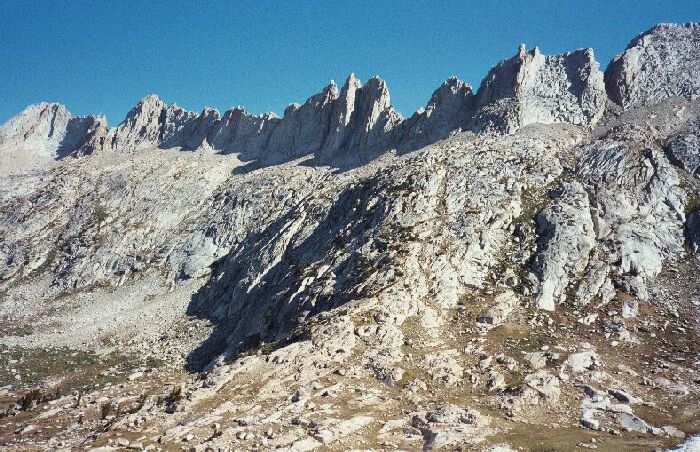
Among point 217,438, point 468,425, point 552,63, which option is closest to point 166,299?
point 217,438

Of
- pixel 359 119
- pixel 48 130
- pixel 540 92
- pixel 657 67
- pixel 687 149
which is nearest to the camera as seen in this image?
pixel 687 149

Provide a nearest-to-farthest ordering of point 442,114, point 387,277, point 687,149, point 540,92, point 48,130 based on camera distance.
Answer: point 387,277 → point 687,149 → point 540,92 → point 442,114 → point 48,130

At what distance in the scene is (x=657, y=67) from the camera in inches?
3558

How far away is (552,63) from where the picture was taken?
323 ft

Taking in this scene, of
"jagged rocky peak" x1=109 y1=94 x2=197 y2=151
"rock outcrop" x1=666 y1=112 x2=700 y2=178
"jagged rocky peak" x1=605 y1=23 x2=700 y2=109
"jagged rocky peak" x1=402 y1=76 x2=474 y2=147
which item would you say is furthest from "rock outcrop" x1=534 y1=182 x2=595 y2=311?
"jagged rocky peak" x1=109 y1=94 x2=197 y2=151

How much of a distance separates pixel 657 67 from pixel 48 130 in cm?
19238

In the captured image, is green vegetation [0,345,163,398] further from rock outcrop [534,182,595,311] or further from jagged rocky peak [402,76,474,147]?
jagged rocky peak [402,76,474,147]

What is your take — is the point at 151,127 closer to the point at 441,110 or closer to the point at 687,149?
the point at 441,110

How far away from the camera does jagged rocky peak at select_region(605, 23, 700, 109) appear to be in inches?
3378

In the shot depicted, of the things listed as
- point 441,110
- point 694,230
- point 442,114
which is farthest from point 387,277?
point 441,110

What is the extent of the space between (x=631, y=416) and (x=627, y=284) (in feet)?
72.3

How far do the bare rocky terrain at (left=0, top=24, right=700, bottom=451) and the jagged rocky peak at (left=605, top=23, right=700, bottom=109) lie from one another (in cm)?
52

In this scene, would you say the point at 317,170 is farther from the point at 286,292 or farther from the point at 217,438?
the point at 217,438

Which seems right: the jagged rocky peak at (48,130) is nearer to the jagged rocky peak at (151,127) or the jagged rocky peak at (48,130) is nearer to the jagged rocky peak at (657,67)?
the jagged rocky peak at (151,127)
